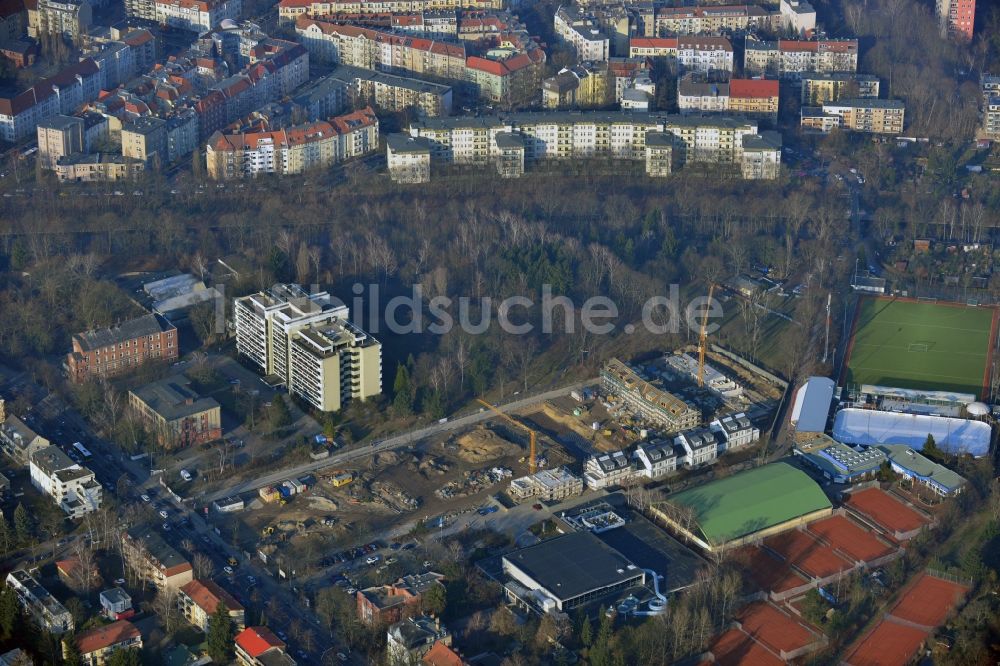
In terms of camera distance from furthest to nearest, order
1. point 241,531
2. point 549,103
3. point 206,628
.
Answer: point 549,103
point 241,531
point 206,628

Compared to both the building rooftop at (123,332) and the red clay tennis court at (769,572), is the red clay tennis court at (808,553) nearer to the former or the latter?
the red clay tennis court at (769,572)

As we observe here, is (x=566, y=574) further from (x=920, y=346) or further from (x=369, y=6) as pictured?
(x=369, y=6)

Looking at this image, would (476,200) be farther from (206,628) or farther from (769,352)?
(206,628)

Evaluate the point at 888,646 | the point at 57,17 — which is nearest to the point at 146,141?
the point at 57,17

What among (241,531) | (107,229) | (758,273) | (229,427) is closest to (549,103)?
(758,273)

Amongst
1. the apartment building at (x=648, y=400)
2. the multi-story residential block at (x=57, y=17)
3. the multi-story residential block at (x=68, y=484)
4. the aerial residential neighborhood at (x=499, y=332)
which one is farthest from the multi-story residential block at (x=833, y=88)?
the multi-story residential block at (x=68, y=484)

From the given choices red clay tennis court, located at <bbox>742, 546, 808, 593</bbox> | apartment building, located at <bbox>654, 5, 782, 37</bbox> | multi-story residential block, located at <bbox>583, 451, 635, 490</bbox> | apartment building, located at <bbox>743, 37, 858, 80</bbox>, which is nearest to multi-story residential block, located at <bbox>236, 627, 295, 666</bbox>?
multi-story residential block, located at <bbox>583, 451, 635, 490</bbox>

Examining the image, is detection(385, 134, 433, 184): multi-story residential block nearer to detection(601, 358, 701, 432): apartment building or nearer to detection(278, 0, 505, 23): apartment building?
detection(278, 0, 505, 23): apartment building
